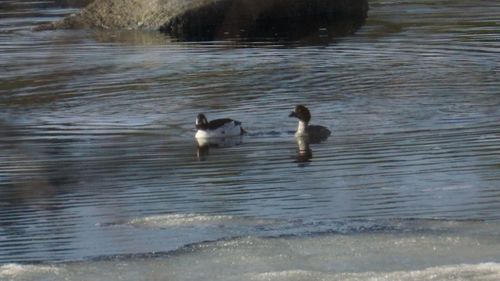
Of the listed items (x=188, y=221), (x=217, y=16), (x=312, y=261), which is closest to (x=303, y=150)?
(x=188, y=221)

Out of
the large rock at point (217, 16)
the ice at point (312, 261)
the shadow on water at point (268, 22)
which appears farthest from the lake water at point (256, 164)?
the large rock at point (217, 16)

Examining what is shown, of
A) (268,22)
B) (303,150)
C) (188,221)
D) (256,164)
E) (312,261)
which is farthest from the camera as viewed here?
(268,22)

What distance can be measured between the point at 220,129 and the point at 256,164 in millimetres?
1547

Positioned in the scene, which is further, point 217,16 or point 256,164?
point 217,16

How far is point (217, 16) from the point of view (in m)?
27.5

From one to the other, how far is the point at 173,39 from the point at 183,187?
13885mm

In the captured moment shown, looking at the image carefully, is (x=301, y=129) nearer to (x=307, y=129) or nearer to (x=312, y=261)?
(x=307, y=129)

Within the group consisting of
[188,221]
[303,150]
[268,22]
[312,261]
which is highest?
[312,261]

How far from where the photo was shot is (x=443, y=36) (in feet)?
75.7

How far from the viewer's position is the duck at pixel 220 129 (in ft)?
47.2

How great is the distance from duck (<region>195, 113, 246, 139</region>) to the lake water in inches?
6.8

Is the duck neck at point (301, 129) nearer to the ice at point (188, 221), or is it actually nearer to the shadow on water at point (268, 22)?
the ice at point (188, 221)

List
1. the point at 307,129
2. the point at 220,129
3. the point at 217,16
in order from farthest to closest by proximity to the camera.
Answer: the point at 217,16
the point at 220,129
the point at 307,129

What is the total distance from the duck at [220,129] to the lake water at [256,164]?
0.17 meters
